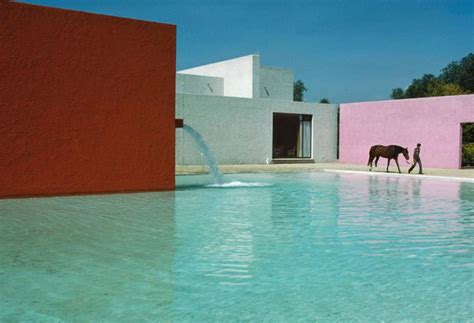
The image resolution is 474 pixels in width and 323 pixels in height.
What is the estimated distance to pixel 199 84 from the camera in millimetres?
28703

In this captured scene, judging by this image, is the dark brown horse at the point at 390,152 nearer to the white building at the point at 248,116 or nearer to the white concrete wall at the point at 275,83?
the white building at the point at 248,116

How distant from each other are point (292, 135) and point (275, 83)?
3857mm

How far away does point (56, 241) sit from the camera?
5641mm

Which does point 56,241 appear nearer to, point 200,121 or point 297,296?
point 297,296

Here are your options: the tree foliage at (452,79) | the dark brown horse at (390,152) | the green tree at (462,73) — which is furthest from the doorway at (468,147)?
the green tree at (462,73)

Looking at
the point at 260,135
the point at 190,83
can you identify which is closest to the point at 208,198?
the point at 260,135

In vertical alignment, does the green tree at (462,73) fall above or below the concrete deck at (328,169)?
above

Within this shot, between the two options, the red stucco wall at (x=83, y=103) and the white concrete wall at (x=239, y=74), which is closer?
the red stucco wall at (x=83, y=103)

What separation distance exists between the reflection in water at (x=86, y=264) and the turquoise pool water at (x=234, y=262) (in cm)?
1

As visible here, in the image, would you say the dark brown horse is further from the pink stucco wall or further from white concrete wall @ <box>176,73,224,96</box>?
white concrete wall @ <box>176,73,224,96</box>

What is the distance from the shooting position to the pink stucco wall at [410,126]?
862 inches

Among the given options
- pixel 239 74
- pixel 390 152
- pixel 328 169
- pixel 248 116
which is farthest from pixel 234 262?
pixel 239 74

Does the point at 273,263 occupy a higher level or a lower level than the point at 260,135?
lower

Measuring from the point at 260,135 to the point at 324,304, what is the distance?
→ 2146 centimetres
